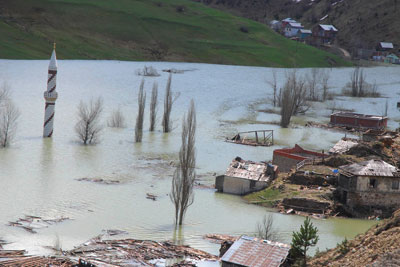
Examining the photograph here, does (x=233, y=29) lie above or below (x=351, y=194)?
above

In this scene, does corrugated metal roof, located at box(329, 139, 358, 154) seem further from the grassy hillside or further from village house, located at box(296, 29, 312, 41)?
village house, located at box(296, 29, 312, 41)

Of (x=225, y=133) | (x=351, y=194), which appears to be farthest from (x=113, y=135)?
(x=351, y=194)

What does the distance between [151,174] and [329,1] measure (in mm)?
160444

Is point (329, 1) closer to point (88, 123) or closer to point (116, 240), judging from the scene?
point (88, 123)

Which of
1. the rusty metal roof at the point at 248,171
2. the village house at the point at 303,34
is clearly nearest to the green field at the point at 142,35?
the village house at the point at 303,34

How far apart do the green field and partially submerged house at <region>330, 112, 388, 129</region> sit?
2077 inches

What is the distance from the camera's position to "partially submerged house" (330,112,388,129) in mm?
71188

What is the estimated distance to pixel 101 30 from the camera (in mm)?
132250

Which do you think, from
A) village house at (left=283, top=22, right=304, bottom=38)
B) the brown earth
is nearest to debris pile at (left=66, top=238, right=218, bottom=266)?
the brown earth

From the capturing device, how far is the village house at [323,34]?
170 meters

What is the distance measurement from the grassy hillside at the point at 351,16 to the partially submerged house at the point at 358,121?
97416 millimetres

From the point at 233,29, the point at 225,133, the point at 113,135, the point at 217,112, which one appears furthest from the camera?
the point at 233,29

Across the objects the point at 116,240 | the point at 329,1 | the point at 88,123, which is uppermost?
the point at 329,1

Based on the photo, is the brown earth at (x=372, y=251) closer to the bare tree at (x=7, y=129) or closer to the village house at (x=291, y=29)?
the bare tree at (x=7, y=129)
